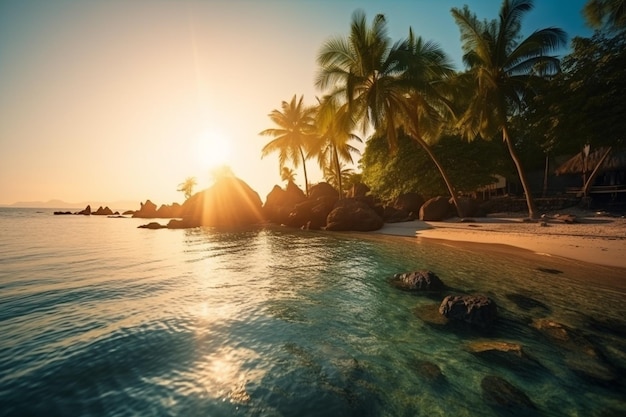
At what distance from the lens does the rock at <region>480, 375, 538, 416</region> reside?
3408mm

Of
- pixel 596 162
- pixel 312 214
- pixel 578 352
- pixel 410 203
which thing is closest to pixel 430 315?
pixel 578 352

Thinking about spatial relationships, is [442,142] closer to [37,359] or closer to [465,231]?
[465,231]

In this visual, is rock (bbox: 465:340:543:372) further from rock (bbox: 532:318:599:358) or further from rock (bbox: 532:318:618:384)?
rock (bbox: 532:318:599:358)

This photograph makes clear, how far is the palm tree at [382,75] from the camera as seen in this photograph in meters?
19.7

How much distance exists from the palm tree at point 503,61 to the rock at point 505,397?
61.6 ft

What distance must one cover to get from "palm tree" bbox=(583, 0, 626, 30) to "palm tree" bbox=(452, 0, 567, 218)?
2.30 meters

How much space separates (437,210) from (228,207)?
25032 mm

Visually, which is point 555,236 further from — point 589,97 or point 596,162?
point 596,162

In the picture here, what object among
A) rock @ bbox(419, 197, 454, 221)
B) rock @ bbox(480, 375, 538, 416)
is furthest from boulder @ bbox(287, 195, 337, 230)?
rock @ bbox(480, 375, 538, 416)

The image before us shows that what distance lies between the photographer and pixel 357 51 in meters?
20.0

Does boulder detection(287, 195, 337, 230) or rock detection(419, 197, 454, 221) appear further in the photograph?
boulder detection(287, 195, 337, 230)

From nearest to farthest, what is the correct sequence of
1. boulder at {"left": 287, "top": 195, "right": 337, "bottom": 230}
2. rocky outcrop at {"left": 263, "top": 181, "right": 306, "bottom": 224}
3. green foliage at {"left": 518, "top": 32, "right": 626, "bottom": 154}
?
green foliage at {"left": 518, "top": 32, "right": 626, "bottom": 154}
boulder at {"left": 287, "top": 195, "right": 337, "bottom": 230}
rocky outcrop at {"left": 263, "top": 181, "right": 306, "bottom": 224}

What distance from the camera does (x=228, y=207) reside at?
36469 mm

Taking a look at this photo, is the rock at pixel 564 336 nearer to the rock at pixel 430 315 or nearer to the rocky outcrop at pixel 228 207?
the rock at pixel 430 315
